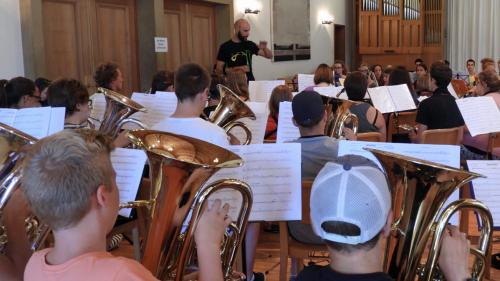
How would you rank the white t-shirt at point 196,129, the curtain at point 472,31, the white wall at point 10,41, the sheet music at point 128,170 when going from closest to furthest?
the sheet music at point 128,170 → the white t-shirt at point 196,129 → the white wall at point 10,41 → the curtain at point 472,31

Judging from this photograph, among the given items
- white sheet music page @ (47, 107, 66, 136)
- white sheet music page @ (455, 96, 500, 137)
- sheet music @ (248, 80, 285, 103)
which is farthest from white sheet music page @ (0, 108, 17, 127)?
sheet music @ (248, 80, 285, 103)

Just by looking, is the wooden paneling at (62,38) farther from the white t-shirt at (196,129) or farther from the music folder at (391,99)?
the white t-shirt at (196,129)

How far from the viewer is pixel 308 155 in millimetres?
2615

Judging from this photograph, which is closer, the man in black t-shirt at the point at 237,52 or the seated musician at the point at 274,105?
the seated musician at the point at 274,105

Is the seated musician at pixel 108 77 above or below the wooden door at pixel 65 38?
below

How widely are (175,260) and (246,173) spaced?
23.2 inches

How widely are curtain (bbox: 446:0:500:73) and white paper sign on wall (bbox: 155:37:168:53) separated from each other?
24.1 ft

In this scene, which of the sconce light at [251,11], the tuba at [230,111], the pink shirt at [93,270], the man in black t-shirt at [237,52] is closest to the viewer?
the pink shirt at [93,270]

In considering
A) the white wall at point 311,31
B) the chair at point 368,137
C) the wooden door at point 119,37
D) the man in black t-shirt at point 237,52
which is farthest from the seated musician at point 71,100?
the white wall at point 311,31

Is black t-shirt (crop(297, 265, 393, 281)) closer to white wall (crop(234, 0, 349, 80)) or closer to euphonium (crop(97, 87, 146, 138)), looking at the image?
euphonium (crop(97, 87, 146, 138))

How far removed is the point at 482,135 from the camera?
4.30 m

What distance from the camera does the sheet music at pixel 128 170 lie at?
2.21 metres

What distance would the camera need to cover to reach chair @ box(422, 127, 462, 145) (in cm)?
365

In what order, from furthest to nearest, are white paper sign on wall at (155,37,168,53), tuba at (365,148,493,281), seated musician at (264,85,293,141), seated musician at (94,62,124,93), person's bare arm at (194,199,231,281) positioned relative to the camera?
white paper sign on wall at (155,37,168,53)
seated musician at (94,62,124,93)
seated musician at (264,85,293,141)
tuba at (365,148,493,281)
person's bare arm at (194,199,231,281)
